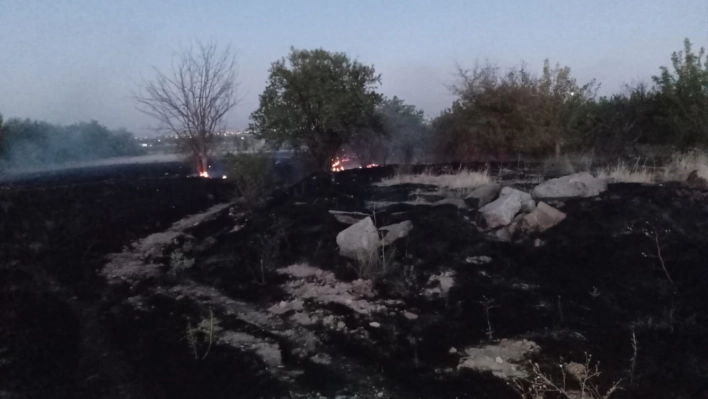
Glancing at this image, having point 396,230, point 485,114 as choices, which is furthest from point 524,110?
point 396,230

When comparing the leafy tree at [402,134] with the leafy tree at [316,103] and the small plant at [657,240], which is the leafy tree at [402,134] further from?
the small plant at [657,240]

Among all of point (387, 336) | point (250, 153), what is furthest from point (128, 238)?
point (387, 336)

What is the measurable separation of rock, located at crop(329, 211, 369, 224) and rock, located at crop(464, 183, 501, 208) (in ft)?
6.26

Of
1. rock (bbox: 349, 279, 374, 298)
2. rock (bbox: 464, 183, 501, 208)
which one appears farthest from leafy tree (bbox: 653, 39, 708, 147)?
rock (bbox: 349, 279, 374, 298)

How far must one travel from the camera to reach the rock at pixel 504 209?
7.85 metres

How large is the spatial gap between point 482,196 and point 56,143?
37323mm

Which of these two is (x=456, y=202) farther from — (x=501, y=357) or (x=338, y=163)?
(x=338, y=163)

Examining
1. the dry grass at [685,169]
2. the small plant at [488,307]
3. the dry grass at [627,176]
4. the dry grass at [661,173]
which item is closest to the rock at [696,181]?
the dry grass at [685,169]

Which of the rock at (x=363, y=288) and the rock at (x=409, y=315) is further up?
the rock at (x=363, y=288)

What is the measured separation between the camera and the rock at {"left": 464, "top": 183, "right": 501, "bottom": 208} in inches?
360

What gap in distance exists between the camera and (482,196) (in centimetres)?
933

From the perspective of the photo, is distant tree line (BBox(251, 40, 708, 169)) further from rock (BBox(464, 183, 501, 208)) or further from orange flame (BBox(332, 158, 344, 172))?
rock (BBox(464, 183, 501, 208))

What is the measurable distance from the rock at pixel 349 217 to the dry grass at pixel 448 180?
276cm

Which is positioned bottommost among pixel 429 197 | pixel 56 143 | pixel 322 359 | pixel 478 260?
pixel 322 359
